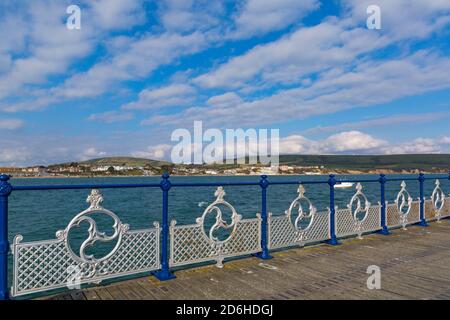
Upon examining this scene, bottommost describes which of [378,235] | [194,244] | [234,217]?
[378,235]

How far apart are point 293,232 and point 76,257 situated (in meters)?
4.25

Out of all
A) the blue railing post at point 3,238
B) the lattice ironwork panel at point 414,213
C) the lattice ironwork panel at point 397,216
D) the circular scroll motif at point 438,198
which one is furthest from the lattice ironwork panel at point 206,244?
the circular scroll motif at point 438,198

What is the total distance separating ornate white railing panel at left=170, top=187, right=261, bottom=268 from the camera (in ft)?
17.3

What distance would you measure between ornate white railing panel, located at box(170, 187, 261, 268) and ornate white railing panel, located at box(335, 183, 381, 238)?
254cm

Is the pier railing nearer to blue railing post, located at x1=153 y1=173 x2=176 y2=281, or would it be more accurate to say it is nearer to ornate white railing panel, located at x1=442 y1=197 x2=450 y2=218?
blue railing post, located at x1=153 y1=173 x2=176 y2=281

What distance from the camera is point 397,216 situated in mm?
9320

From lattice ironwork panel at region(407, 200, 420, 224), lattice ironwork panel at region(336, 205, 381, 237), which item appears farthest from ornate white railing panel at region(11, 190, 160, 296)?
lattice ironwork panel at region(407, 200, 420, 224)

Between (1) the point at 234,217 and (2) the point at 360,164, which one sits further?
A: (2) the point at 360,164

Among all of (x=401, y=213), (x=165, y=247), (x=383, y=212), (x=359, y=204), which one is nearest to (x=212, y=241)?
(x=165, y=247)
